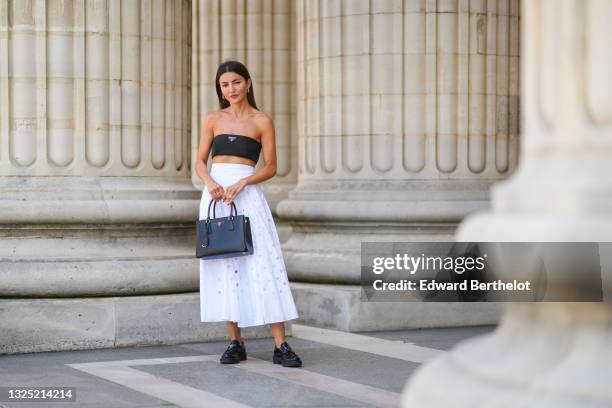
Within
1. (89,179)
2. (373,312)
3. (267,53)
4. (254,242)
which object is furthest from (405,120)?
(254,242)

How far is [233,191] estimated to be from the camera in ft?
28.5

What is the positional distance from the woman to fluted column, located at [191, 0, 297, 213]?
5383 millimetres

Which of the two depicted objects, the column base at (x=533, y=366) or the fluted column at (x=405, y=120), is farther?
the fluted column at (x=405, y=120)

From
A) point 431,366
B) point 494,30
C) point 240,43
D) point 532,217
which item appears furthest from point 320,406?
point 240,43

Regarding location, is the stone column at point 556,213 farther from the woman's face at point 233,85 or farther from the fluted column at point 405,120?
the fluted column at point 405,120

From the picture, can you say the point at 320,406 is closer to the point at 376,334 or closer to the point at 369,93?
the point at 376,334

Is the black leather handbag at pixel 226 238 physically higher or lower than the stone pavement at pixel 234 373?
higher

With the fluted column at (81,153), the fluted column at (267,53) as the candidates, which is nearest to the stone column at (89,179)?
the fluted column at (81,153)

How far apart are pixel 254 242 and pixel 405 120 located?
3548 mm

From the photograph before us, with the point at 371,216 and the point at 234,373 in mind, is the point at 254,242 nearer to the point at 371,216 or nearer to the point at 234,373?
the point at 234,373

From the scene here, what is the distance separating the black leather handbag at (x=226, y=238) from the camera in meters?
8.61

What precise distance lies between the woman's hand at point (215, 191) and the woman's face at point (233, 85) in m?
0.61

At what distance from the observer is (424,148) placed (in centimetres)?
1197

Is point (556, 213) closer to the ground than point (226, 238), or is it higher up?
higher up
